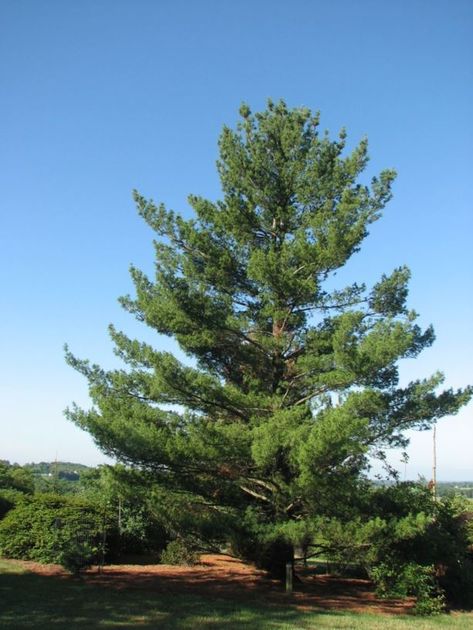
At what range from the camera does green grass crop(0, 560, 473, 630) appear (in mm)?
8602

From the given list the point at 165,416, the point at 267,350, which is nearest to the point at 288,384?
the point at 267,350

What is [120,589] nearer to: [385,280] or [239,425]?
[239,425]

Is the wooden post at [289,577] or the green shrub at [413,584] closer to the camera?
the green shrub at [413,584]

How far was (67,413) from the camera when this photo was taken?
40.7 ft

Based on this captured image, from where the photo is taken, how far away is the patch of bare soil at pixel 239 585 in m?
11.7

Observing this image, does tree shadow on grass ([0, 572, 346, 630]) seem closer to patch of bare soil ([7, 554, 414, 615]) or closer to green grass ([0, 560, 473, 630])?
green grass ([0, 560, 473, 630])

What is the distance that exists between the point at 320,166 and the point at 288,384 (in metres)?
5.86

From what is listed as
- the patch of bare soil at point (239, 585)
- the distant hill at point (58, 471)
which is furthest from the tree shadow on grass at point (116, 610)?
the distant hill at point (58, 471)

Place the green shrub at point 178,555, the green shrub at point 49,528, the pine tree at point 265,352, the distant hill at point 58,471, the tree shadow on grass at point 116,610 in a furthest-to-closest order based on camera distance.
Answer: the distant hill at point 58,471 < the green shrub at point 49,528 < the green shrub at point 178,555 < the pine tree at point 265,352 < the tree shadow on grass at point 116,610

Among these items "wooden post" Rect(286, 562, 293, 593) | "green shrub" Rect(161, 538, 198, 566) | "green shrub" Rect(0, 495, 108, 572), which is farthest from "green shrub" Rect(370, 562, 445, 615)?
"green shrub" Rect(0, 495, 108, 572)

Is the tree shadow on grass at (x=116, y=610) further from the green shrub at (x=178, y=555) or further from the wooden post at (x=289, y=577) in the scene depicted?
the green shrub at (x=178, y=555)

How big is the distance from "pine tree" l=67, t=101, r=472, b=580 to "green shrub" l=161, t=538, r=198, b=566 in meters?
1.98

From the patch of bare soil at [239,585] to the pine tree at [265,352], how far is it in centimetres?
111

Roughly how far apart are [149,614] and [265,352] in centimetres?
667
